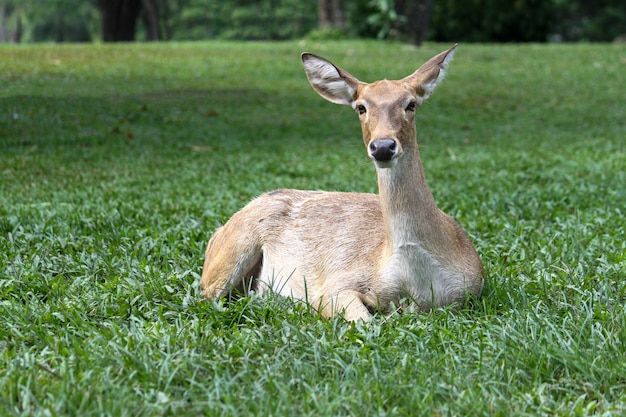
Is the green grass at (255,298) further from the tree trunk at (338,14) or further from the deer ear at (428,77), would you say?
the tree trunk at (338,14)

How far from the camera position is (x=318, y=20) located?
40.5m

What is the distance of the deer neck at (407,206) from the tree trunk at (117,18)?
2425cm

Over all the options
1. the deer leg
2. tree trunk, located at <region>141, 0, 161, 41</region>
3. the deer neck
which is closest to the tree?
tree trunk, located at <region>141, 0, 161, 41</region>

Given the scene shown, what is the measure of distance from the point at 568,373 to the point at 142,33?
45.9m

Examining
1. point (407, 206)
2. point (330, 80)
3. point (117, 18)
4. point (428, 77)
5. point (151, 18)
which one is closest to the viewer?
point (407, 206)

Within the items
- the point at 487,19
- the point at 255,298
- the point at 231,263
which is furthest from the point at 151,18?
the point at 255,298

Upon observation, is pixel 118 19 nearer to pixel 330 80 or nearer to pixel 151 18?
pixel 151 18

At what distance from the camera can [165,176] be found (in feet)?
27.8

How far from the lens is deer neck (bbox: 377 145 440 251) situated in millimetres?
4035

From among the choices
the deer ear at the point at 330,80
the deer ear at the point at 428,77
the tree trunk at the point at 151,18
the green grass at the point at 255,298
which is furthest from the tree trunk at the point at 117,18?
the deer ear at the point at 428,77

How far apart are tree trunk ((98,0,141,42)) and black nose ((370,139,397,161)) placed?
24535mm

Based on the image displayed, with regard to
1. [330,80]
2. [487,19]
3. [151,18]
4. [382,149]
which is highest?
[330,80]

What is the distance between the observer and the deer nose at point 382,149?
12.2 feet

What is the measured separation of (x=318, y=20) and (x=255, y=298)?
123 feet
